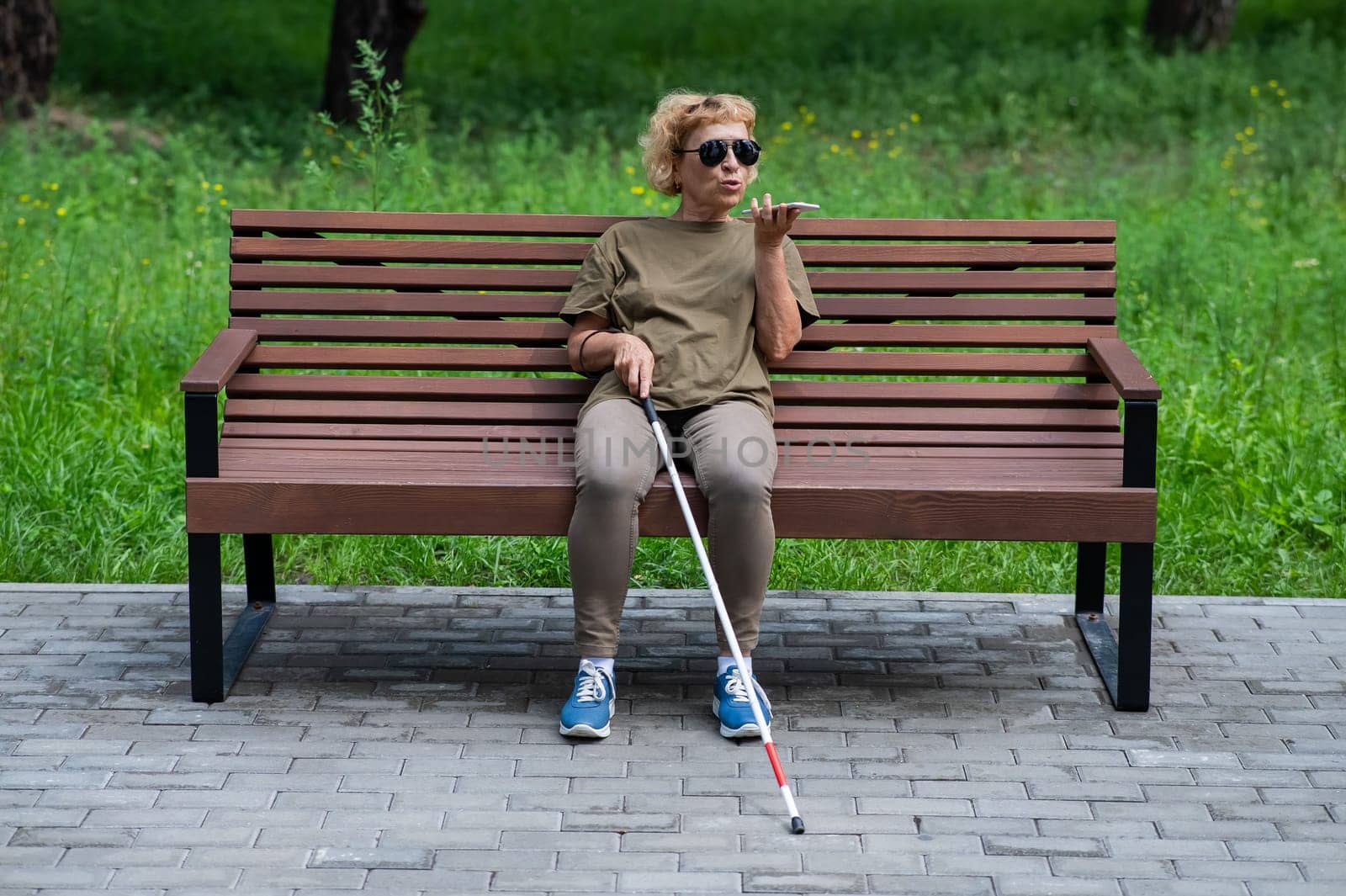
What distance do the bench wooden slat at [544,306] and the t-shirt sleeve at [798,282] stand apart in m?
0.20

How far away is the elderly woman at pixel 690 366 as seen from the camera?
369 centimetres

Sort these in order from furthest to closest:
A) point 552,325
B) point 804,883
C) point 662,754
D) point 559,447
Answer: point 552,325 → point 559,447 → point 662,754 → point 804,883

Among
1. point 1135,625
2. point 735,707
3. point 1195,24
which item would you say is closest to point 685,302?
point 735,707

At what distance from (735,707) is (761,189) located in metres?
5.34

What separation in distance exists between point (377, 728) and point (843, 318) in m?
1.66

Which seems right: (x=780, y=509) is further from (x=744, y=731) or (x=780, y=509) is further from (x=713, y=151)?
(x=713, y=151)

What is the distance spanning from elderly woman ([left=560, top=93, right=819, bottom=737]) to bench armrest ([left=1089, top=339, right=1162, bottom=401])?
2.50 ft

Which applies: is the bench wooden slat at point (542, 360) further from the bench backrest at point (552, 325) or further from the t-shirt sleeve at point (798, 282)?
the t-shirt sleeve at point (798, 282)

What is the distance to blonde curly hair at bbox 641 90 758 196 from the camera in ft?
13.0

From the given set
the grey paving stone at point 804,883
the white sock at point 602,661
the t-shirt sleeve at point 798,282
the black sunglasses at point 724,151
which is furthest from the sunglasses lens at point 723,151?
the grey paving stone at point 804,883

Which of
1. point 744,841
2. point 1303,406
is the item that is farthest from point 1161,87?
point 744,841

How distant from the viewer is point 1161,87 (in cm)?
1176

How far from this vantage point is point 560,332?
434 cm

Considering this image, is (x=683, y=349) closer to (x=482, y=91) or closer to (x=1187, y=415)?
(x=1187, y=415)
